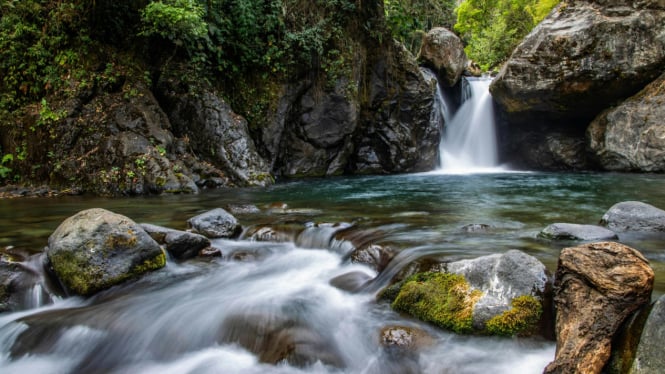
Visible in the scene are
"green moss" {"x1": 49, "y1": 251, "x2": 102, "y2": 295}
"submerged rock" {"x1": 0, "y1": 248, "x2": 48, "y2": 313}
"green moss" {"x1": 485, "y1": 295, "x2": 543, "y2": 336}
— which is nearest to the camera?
"green moss" {"x1": 485, "y1": 295, "x2": 543, "y2": 336}

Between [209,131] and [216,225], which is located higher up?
[209,131]

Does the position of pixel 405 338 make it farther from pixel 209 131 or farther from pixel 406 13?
pixel 406 13

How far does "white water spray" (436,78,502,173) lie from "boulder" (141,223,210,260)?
544 inches

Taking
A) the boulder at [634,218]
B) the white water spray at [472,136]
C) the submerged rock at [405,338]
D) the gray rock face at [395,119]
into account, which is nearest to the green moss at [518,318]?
the submerged rock at [405,338]

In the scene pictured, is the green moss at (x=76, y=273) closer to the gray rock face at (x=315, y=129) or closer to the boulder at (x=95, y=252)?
the boulder at (x=95, y=252)

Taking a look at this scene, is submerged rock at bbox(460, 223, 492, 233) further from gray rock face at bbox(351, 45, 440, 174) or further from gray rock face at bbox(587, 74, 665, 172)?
gray rock face at bbox(351, 45, 440, 174)

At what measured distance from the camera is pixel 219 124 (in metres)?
11.6

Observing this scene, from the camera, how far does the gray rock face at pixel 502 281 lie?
318 centimetres

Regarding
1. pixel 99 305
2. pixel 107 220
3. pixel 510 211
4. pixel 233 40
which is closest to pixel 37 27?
pixel 233 40

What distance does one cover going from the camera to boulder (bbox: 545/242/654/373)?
250cm

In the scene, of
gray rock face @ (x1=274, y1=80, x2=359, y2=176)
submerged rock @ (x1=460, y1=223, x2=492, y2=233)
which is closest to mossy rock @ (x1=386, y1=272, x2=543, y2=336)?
submerged rock @ (x1=460, y1=223, x2=492, y2=233)

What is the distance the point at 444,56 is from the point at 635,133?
7504 mm

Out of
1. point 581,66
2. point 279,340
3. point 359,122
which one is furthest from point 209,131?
point 581,66

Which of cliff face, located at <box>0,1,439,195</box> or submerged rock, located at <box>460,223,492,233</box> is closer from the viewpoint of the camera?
submerged rock, located at <box>460,223,492,233</box>
